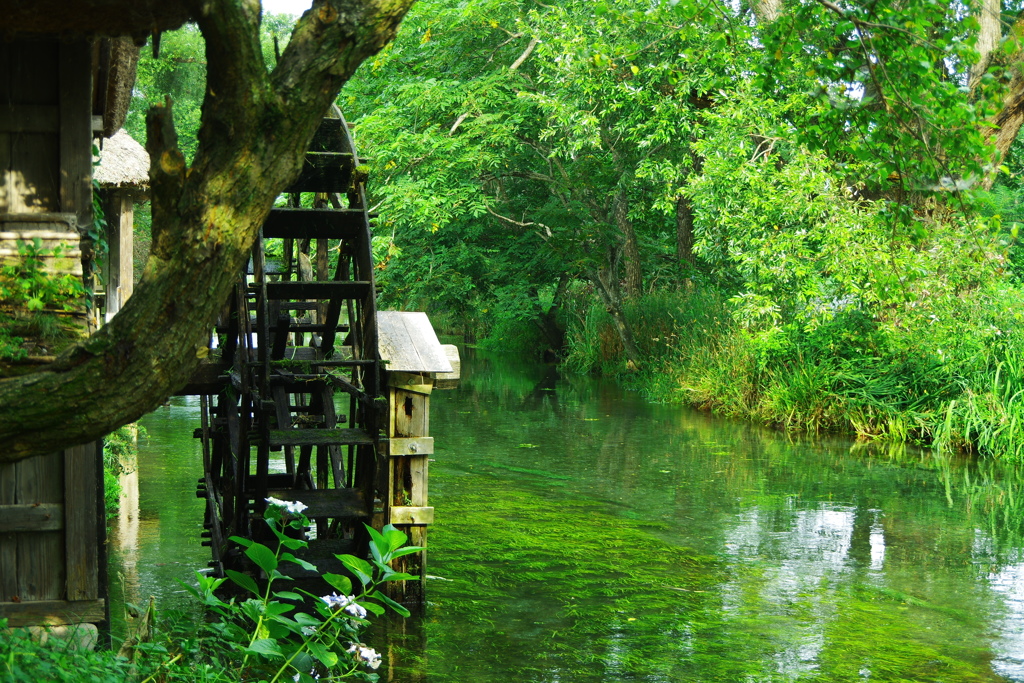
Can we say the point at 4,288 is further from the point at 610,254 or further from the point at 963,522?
the point at 610,254

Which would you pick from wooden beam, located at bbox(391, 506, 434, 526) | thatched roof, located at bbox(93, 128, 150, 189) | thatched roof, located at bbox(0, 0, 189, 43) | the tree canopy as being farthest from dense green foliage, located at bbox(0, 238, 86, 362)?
thatched roof, located at bbox(93, 128, 150, 189)

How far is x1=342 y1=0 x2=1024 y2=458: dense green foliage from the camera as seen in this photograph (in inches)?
283

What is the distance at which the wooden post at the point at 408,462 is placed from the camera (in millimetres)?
7078

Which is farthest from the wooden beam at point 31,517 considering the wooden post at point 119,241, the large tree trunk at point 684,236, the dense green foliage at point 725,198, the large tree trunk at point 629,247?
the large tree trunk at point 684,236

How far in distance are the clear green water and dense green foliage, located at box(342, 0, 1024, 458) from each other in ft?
4.87

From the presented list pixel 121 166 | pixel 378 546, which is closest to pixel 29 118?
pixel 378 546

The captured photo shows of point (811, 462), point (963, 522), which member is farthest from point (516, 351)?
point (963, 522)

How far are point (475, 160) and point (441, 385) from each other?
13.1 meters

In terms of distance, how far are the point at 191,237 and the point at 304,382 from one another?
5.44 metres

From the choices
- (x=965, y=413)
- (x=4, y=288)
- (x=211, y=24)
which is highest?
(x=211, y=24)

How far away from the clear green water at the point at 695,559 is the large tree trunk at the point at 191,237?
3.38 metres

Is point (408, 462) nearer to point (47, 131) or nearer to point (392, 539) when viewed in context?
point (47, 131)

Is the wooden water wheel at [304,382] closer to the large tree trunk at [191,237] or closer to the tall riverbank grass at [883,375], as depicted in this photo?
the large tree trunk at [191,237]

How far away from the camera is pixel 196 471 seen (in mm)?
11633
